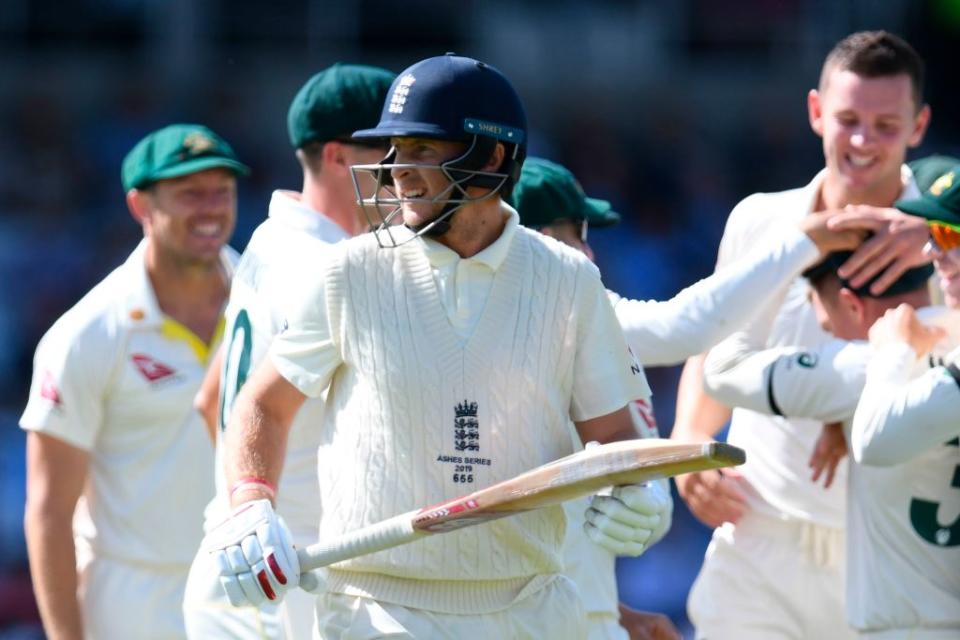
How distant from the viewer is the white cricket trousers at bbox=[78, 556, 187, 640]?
5.75 metres

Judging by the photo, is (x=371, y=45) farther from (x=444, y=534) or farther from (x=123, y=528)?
(x=444, y=534)

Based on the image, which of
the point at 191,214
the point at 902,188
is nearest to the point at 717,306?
the point at 902,188

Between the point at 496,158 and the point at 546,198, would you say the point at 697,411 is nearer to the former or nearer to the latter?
the point at 546,198

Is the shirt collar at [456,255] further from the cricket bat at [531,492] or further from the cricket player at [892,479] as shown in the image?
the cricket player at [892,479]

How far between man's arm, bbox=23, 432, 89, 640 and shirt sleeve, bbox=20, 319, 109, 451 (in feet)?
0.16

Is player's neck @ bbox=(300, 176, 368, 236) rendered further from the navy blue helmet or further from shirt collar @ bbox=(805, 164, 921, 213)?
shirt collar @ bbox=(805, 164, 921, 213)

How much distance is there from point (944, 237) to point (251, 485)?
1.97m

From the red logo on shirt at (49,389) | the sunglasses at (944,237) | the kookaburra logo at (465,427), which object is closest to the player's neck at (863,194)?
the sunglasses at (944,237)

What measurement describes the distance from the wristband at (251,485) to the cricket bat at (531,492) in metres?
0.18

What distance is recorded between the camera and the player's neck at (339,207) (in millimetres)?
4957

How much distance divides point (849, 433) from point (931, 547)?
0.52 metres

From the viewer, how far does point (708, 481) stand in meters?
5.64

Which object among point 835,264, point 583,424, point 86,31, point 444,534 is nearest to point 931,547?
point 835,264

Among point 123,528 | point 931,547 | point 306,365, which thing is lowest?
point 123,528
